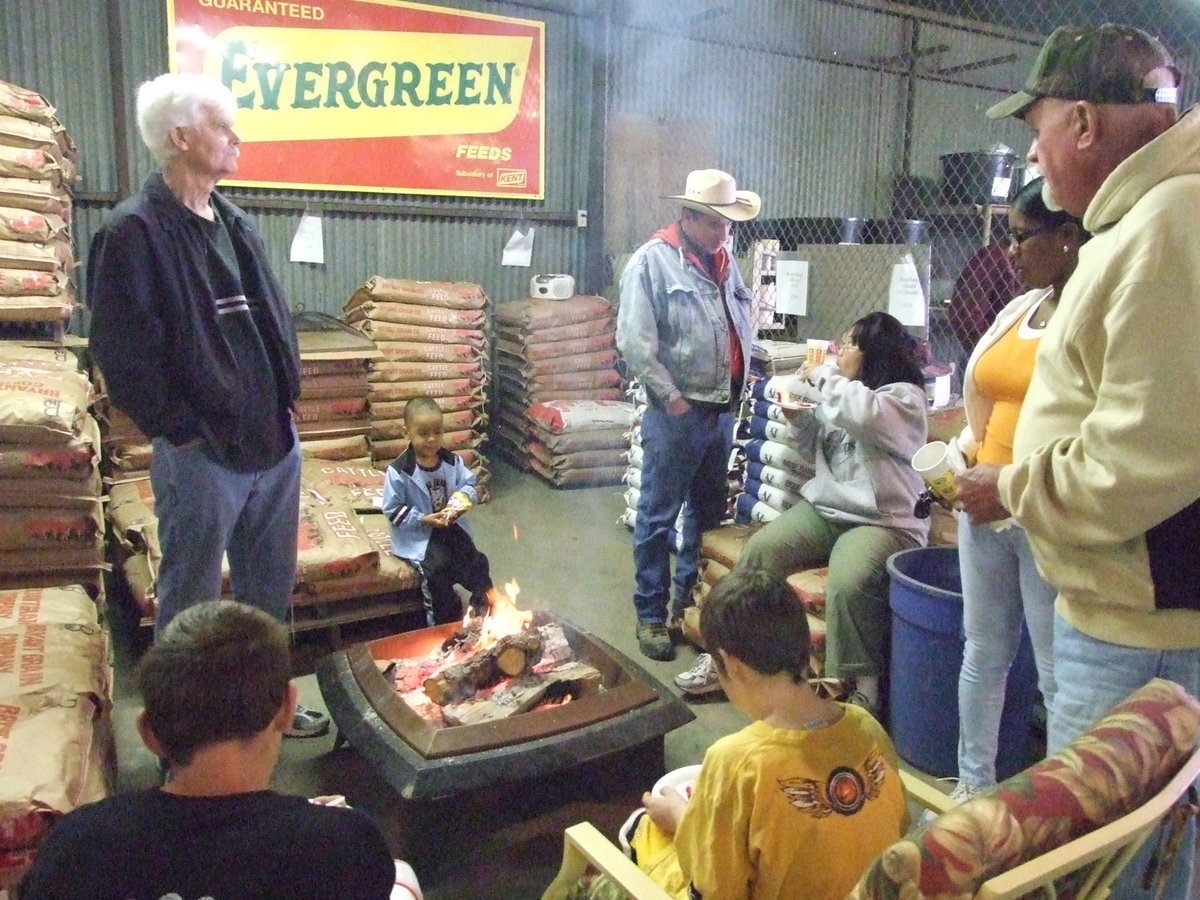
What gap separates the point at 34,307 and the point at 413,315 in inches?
92.7

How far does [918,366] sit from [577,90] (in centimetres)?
472

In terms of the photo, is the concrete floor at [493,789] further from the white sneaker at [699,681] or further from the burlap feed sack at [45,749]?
the burlap feed sack at [45,749]

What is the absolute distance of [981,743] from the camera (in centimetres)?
268

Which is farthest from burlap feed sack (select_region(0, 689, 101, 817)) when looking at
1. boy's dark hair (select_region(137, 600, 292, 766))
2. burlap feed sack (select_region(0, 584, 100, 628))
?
boy's dark hair (select_region(137, 600, 292, 766))

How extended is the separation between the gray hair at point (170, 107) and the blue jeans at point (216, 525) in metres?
0.86

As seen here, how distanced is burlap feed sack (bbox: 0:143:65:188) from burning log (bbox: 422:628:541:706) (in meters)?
3.16

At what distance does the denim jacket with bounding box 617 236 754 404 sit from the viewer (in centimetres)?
398

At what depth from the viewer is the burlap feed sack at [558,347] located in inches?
263

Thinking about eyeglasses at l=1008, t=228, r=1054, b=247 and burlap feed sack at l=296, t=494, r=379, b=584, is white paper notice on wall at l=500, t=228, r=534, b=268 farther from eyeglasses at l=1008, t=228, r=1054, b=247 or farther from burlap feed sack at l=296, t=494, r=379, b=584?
eyeglasses at l=1008, t=228, r=1054, b=247

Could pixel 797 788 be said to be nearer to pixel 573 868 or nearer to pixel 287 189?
pixel 573 868

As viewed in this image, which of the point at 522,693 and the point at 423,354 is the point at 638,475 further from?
the point at 522,693

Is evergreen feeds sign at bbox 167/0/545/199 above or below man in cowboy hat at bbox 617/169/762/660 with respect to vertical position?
above

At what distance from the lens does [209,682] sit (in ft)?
4.44

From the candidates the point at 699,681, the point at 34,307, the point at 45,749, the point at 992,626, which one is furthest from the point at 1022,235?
the point at 34,307
